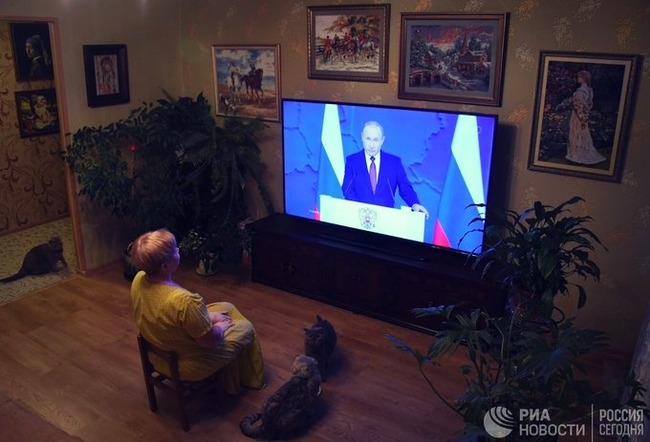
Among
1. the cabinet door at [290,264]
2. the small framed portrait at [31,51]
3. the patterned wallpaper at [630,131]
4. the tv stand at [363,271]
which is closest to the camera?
the patterned wallpaper at [630,131]

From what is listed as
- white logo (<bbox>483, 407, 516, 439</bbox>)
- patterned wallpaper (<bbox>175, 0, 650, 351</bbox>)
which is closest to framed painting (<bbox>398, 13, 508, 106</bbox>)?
patterned wallpaper (<bbox>175, 0, 650, 351</bbox>)

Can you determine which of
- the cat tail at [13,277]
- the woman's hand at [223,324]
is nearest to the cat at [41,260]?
the cat tail at [13,277]

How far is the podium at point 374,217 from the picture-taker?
3.75 m

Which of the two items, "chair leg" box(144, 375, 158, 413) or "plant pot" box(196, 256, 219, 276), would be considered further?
"plant pot" box(196, 256, 219, 276)

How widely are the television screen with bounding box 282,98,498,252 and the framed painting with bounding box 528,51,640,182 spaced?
0.34 metres

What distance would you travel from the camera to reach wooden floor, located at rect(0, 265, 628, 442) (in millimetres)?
2836

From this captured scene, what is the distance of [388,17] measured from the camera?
370cm

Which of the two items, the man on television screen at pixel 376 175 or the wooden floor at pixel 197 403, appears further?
the man on television screen at pixel 376 175

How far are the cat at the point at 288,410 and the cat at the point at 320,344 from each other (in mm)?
326

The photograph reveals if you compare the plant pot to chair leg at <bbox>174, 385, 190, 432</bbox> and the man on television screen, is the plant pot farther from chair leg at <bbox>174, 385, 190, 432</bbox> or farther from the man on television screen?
chair leg at <bbox>174, 385, 190, 432</bbox>

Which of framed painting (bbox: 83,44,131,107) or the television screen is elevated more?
framed painting (bbox: 83,44,131,107)

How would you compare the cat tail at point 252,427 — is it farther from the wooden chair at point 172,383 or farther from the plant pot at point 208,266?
the plant pot at point 208,266

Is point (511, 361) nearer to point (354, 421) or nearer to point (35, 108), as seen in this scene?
point (354, 421)

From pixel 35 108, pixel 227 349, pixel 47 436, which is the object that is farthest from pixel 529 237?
pixel 35 108
